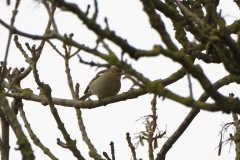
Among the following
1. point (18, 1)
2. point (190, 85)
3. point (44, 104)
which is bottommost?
point (190, 85)

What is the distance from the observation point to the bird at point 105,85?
8164 mm

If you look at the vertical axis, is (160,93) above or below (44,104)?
below

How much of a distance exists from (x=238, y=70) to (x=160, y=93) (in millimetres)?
566

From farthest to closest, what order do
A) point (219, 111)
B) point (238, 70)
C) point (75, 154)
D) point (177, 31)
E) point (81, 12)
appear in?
1. point (177, 31)
2. point (75, 154)
3. point (238, 70)
4. point (219, 111)
5. point (81, 12)

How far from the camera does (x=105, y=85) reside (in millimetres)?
8164

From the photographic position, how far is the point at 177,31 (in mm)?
5211

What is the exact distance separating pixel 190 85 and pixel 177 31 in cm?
237

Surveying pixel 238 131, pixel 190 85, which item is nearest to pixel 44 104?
pixel 238 131

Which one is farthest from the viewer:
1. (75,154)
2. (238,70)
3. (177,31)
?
(177,31)

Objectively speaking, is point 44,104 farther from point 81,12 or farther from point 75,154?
point 81,12

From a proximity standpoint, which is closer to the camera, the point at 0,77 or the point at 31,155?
the point at 31,155

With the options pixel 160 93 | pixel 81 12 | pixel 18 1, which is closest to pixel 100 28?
pixel 81 12

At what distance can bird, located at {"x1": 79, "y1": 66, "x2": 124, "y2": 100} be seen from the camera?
26.8 ft

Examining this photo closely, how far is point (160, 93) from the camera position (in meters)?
2.86
